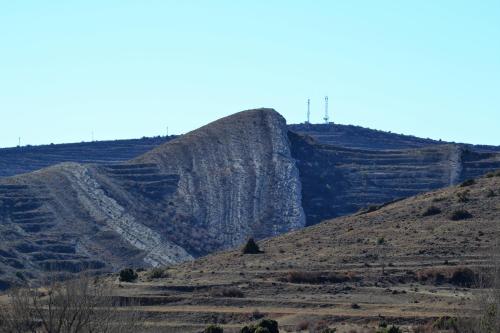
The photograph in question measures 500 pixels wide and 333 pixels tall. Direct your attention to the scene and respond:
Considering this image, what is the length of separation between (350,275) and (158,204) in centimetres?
5290

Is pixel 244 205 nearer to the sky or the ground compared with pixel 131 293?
nearer to the sky

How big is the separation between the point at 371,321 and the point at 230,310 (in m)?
8.85

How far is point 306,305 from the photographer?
6569cm

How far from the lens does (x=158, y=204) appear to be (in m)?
123

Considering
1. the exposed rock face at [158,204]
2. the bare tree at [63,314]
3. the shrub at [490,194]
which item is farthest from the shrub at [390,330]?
the exposed rock face at [158,204]

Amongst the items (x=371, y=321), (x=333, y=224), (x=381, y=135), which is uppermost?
(x=381, y=135)

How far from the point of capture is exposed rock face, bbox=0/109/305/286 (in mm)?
105012

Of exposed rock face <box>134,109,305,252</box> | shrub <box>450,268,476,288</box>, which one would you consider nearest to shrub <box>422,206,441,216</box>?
shrub <box>450,268,476,288</box>

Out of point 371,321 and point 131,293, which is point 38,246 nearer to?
point 131,293

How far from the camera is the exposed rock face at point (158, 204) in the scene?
345ft

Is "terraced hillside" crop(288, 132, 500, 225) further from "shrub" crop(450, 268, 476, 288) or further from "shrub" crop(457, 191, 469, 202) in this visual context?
"shrub" crop(450, 268, 476, 288)

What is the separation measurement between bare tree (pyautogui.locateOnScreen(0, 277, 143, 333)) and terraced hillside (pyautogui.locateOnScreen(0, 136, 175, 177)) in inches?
4890

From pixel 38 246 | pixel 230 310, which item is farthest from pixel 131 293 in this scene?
pixel 38 246

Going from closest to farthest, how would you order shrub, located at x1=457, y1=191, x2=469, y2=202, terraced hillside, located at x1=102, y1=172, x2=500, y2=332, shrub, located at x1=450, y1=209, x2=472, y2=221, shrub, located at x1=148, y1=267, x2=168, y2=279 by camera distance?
terraced hillside, located at x1=102, y1=172, x2=500, y2=332 → shrub, located at x1=148, y1=267, x2=168, y2=279 → shrub, located at x1=450, y1=209, x2=472, y2=221 → shrub, located at x1=457, y1=191, x2=469, y2=202
